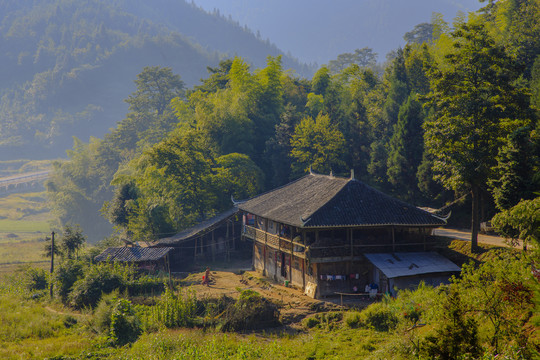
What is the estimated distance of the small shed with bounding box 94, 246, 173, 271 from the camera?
31.3 m

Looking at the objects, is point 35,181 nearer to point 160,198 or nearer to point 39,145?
point 39,145

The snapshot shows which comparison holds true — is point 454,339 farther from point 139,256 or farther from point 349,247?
point 139,256

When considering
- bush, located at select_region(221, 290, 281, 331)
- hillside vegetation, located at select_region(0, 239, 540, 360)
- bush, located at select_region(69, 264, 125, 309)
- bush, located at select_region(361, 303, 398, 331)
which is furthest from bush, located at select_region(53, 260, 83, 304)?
bush, located at select_region(361, 303, 398, 331)

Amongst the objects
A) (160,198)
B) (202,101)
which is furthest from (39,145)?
(160,198)

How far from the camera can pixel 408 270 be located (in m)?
22.5

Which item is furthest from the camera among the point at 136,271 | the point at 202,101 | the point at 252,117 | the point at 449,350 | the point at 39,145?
the point at 39,145

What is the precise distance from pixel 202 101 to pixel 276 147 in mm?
14097

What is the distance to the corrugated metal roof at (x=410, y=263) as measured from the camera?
22359 mm

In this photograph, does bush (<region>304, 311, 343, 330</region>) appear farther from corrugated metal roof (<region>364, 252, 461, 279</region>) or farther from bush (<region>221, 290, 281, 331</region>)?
corrugated metal roof (<region>364, 252, 461, 279</region>)

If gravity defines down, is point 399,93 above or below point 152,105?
below

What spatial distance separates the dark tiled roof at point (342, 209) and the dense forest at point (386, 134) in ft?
8.64

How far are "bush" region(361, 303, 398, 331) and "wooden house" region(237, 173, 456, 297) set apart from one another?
3990mm

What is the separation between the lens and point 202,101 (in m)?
55.0

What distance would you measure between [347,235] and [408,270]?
372 centimetres
